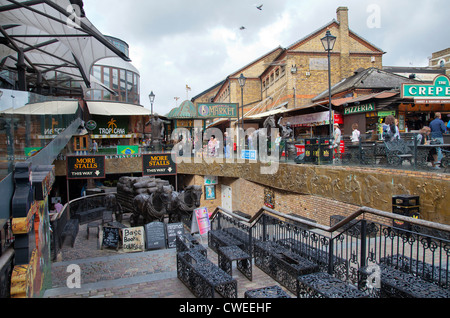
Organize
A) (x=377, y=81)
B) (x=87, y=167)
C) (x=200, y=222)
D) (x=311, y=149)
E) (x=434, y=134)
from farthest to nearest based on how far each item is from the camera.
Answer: (x=377, y=81) < (x=87, y=167) < (x=311, y=149) < (x=200, y=222) < (x=434, y=134)

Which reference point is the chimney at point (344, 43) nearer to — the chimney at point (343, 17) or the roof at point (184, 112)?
the chimney at point (343, 17)

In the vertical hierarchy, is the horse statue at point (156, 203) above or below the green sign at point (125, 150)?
below

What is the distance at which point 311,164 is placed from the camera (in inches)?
518

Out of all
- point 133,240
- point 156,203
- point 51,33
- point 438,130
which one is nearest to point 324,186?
point 438,130

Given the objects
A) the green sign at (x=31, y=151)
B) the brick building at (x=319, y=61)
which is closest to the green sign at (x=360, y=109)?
the brick building at (x=319, y=61)

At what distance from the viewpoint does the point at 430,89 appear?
14758 mm

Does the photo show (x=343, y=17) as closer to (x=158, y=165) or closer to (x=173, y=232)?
(x=158, y=165)

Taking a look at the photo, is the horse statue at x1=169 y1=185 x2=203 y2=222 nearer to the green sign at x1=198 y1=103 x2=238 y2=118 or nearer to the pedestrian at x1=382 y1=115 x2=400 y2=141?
the pedestrian at x1=382 y1=115 x2=400 y2=141

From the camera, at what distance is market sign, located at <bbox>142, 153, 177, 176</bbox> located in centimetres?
1900

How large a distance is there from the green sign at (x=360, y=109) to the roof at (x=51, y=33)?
12.1m

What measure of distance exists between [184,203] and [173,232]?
164 centimetres

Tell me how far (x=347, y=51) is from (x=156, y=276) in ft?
84.9

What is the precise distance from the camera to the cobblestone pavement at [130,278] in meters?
5.30
